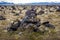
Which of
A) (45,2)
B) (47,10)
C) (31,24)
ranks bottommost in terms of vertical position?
(31,24)

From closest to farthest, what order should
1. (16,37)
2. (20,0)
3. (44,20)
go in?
(16,37) < (44,20) < (20,0)

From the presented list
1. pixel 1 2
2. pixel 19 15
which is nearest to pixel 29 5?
pixel 19 15

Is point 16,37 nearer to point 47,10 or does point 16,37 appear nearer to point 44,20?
point 44,20

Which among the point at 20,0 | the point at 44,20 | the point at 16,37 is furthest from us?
the point at 20,0

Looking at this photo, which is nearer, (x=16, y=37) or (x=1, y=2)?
(x=16, y=37)

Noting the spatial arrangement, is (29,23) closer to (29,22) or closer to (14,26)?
(29,22)

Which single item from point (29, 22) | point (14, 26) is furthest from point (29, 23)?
point (14, 26)

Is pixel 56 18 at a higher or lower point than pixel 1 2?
lower
